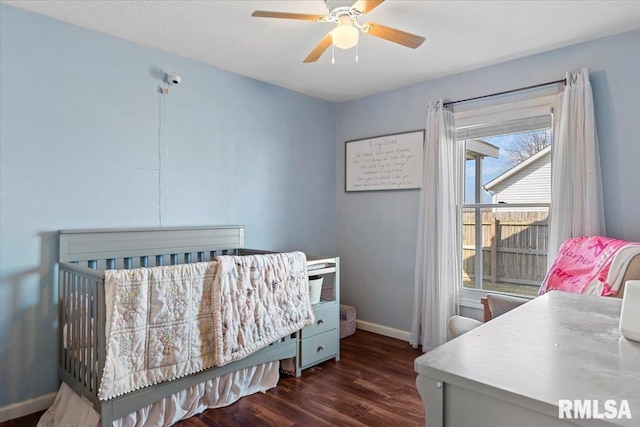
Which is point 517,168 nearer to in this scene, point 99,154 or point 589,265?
point 589,265

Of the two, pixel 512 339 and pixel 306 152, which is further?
pixel 306 152

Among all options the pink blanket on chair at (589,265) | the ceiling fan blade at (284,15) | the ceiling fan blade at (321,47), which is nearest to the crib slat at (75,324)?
the ceiling fan blade at (284,15)

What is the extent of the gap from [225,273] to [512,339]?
167 cm

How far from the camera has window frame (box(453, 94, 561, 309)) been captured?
2788 mm

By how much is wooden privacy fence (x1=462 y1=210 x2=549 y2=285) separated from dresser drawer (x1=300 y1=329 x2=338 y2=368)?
128 centimetres

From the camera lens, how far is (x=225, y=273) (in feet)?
7.35

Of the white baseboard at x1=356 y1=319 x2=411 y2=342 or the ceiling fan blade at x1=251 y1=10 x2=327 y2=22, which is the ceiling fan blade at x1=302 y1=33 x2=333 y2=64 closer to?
the ceiling fan blade at x1=251 y1=10 x2=327 y2=22

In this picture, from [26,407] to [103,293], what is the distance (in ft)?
3.43

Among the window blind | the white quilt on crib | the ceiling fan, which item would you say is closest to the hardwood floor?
the white quilt on crib

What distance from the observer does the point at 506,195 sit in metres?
3.05

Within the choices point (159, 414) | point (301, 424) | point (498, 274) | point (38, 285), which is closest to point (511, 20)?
point (498, 274)

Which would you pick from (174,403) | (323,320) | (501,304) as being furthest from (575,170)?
(174,403)

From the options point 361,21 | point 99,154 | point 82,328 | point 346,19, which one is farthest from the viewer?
point 99,154

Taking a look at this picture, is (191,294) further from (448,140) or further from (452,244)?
(448,140)
